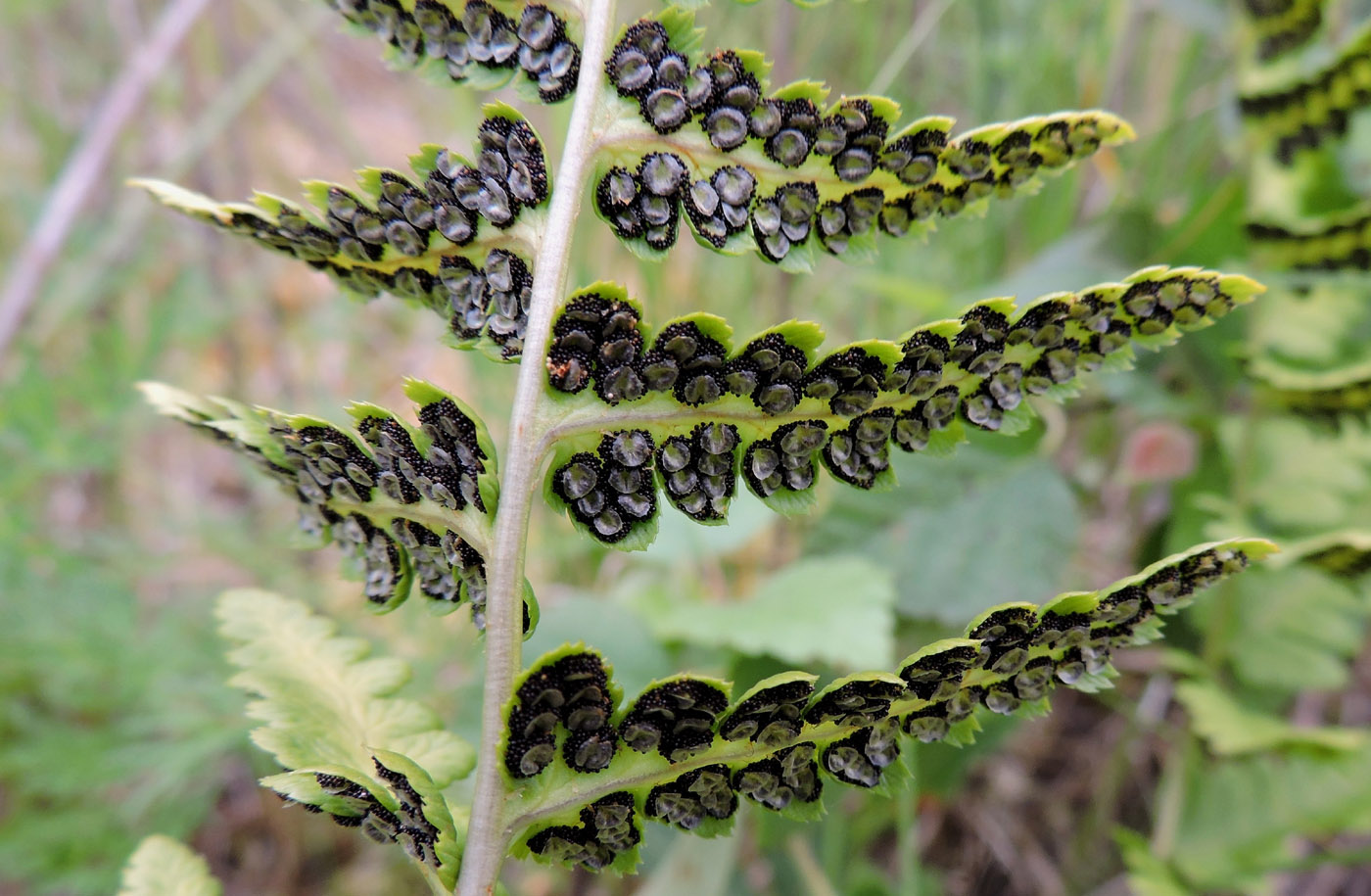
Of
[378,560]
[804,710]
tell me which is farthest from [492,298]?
[804,710]

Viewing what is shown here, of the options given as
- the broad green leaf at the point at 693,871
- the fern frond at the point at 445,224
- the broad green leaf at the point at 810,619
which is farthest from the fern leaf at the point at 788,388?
the broad green leaf at the point at 693,871

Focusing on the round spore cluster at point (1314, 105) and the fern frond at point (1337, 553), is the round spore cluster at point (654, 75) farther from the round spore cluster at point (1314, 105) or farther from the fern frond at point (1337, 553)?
the round spore cluster at point (1314, 105)

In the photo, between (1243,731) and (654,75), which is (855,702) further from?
(1243,731)

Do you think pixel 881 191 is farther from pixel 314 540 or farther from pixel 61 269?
pixel 61 269

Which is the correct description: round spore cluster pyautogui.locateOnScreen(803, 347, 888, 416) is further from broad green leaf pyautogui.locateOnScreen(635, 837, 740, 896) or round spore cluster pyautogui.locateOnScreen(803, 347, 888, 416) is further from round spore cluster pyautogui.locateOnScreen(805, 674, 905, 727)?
broad green leaf pyautogui.locateOnScreen(635, 837, 740, 896)

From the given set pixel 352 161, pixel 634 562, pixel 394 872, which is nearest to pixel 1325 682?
pixel 634 562


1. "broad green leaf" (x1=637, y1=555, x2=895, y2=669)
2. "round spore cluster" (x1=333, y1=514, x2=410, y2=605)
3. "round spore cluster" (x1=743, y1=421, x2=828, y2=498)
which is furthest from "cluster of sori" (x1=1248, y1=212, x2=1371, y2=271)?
"round spore cluster" (x1=333, y1=514, x2=410, y2=605)
